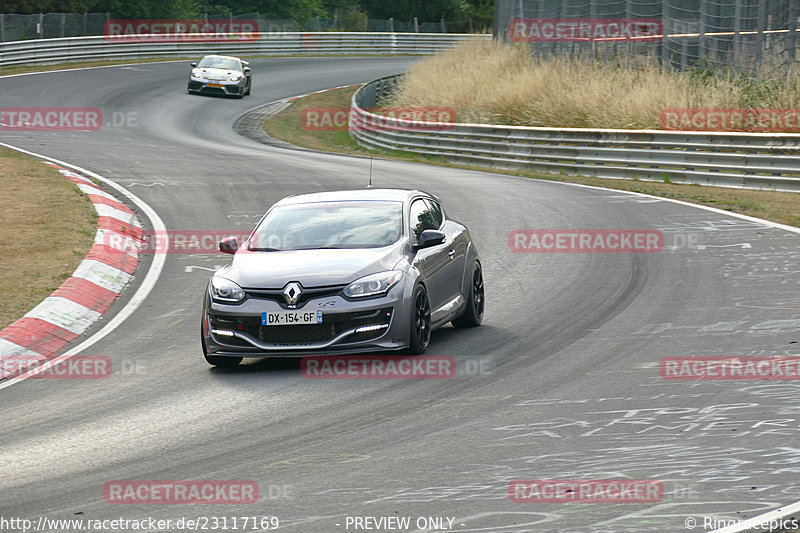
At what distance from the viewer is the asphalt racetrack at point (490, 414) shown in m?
6.09

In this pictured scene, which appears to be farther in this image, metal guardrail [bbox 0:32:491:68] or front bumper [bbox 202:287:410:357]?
metal guardrail [bbox 0:32:491:68]

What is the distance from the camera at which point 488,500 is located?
6066 millimetres

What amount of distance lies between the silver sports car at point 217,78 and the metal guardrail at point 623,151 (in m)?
13.3

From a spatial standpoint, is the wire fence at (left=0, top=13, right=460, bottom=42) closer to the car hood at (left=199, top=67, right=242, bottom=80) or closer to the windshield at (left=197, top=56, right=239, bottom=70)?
the windshield at (left=197, top=56, right=239, bottom=70)

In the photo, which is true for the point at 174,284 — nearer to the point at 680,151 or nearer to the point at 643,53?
the point at 680,151

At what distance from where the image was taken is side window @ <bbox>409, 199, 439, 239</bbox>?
11016 millimetres

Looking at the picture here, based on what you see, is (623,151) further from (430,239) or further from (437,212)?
(430,239)

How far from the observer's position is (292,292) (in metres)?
9.50

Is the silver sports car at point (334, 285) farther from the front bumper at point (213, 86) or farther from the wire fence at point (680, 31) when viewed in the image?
the front bumper at point (213, 86)

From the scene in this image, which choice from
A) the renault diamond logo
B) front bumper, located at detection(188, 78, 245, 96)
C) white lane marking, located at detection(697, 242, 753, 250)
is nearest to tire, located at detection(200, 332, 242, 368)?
the renault diamond logo

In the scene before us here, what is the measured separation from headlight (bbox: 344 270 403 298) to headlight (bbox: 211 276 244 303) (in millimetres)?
914

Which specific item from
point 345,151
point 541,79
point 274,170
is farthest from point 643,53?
point 274,170

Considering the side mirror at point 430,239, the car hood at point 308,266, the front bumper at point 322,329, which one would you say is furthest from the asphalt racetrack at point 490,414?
the side mirror at point 430,239

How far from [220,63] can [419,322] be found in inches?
1472
